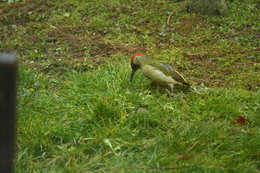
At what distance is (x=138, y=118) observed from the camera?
12.5 feet

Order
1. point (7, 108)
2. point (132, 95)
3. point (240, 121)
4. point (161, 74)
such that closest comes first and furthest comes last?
point (7, 108)
point (240, 121)
point (132, 95)
point (161, 74)

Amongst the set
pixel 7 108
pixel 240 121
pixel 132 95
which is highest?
pixel 7 108

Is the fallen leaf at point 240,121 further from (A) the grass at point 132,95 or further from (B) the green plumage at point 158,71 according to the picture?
(B) the green plumage at point 158,71

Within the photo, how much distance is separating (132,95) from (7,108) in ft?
9.86

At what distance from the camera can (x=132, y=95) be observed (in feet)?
14.2

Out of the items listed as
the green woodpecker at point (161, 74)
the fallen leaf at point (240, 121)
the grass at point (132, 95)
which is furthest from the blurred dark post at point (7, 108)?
the green woodpecker at point (161, 74)

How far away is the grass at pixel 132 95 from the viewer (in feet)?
10.5

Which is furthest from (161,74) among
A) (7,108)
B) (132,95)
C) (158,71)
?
(7,108)

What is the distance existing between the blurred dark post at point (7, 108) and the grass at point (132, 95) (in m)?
1.61

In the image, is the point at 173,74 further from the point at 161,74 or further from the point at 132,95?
the point at 132,95

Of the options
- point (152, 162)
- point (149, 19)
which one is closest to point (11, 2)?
point (149, 19)

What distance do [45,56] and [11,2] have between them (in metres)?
4.44

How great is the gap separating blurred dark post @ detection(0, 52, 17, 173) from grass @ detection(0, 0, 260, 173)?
1.61 metres

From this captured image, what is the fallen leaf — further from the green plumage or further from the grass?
the green plumage
